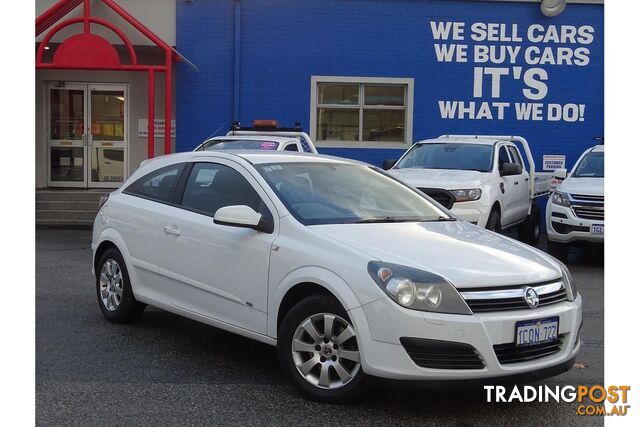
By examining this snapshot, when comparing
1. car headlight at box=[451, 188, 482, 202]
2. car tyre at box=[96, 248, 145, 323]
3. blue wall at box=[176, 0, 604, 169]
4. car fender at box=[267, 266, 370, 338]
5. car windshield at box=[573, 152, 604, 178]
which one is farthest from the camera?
blue wall at box=[176, 0, 604, 169]

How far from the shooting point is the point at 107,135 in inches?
661

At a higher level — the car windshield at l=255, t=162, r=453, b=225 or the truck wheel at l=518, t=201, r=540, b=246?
the car windshield at l=255, t=162, r=453, b=225

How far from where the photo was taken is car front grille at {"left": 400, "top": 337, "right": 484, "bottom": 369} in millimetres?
4312

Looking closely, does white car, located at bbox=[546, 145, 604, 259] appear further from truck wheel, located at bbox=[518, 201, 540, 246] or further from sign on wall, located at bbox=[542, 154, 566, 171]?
sign on wall, located at bbox=[542, 154, 566, 171]

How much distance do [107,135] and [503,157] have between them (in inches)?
349

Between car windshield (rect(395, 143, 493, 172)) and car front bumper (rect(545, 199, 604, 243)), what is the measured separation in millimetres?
1148

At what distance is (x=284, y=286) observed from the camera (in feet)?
16.3

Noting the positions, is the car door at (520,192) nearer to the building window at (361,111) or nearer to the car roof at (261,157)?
the building window at (361,111)

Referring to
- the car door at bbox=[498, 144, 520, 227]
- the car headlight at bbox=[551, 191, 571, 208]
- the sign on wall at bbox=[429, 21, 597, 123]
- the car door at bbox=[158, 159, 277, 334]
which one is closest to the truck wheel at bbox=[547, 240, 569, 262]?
the car headlight at bbox=[551, 191, 571, 208]

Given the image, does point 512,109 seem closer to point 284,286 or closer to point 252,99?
point 252,99

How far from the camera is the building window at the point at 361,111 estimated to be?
16.4 meters

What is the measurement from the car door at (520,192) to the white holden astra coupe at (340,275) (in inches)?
251

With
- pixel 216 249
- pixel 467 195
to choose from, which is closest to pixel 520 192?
pixel 467 195

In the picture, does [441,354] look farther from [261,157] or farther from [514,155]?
[514,155]
